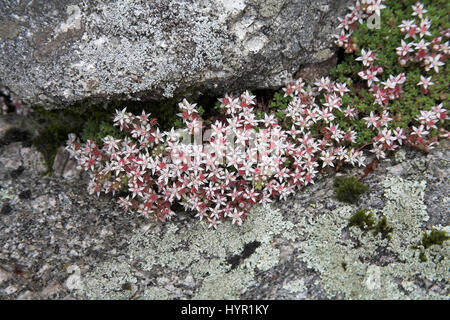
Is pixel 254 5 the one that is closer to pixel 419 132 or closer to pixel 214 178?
pixel 214 178

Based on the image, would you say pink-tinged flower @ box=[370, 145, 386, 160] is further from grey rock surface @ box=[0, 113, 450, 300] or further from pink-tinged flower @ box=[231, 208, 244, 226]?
pink-tinged flower @ box=[231, 208, 244, 226]

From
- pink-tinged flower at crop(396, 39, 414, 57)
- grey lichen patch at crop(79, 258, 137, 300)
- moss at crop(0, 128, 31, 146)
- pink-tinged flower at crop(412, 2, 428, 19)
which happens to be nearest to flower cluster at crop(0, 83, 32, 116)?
moss at crop(0, 128, 31, 146)

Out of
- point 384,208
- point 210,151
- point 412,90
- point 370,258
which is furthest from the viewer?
point 412,90

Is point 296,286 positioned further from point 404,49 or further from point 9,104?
point 9,104

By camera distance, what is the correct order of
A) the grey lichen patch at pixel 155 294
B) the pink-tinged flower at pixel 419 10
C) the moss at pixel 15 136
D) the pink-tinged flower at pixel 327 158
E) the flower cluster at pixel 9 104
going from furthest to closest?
the flower cluster at pixel 9 104 < the moss at pixel 15 136 < the pink-tinged flower at pixel 419 10 < the pink-tinged flower at pixel 327 158 < the grey lichen patch at pixel 155 294

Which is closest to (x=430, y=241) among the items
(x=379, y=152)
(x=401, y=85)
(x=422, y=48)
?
(x=379, y=152)

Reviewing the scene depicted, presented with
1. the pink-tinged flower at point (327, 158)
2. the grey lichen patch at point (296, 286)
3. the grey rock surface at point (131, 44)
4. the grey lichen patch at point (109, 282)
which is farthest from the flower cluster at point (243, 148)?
the grey lichen patch at point (296, 286)

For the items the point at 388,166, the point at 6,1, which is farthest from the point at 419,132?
the point at 6,1

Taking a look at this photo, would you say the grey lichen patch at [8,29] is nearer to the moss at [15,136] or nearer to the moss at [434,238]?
the moss at [15,136]
